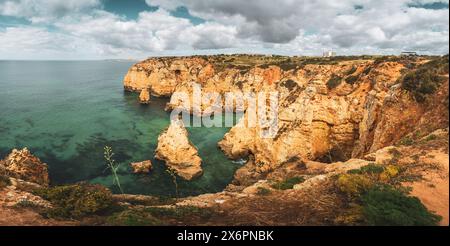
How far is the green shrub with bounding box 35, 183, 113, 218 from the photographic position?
1202cm

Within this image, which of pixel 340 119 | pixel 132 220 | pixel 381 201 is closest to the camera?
pixel 381 201

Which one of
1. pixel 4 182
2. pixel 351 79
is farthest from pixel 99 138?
pixel 351 79

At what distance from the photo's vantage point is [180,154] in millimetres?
36000

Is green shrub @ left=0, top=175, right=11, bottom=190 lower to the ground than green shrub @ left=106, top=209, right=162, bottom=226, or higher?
lower

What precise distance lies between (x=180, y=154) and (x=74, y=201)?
22921 millimetres

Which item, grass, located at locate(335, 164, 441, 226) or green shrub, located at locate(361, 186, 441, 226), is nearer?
green shrub, located at locate(361, 186, 441, 226)

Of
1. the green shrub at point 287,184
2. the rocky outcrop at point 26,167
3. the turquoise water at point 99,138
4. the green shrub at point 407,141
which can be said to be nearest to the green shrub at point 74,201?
the green shrub at point 287,184

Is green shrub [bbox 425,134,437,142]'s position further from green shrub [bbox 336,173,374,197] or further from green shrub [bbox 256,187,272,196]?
green shrub [bbox 256,187,272,196]

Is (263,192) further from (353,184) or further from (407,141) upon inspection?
(407,141)

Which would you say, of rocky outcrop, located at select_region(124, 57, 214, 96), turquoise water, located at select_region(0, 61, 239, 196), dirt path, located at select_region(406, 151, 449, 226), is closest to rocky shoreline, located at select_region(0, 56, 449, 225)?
dirt path, located at select_region(406, 151, 449, 226)

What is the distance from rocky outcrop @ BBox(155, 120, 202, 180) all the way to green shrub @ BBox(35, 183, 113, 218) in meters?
20.6

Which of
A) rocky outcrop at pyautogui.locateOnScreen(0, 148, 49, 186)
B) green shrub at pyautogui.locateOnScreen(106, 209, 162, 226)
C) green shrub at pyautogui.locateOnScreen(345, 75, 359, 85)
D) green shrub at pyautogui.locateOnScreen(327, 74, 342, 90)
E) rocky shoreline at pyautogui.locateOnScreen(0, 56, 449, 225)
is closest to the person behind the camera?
green shrub at pyautogui.locateOnScreen(106, 209, 162, 226)
